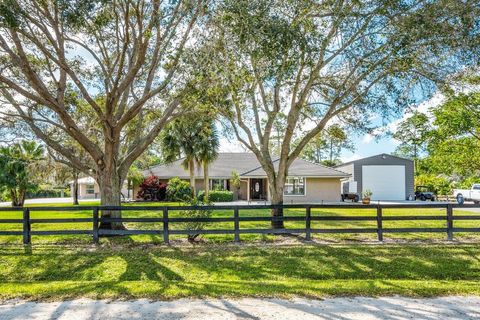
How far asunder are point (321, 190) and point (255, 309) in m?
25.1

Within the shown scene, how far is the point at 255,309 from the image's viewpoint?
5.18 metres

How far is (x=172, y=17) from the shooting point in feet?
34.6

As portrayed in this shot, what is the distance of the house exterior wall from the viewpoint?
95.8 feet

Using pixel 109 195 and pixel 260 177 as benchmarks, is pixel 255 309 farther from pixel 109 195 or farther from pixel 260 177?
pixel 260 177

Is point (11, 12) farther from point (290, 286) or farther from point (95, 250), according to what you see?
point (290, 286)

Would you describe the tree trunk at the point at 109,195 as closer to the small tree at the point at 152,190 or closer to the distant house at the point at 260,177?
the distant house at the point at 260,177

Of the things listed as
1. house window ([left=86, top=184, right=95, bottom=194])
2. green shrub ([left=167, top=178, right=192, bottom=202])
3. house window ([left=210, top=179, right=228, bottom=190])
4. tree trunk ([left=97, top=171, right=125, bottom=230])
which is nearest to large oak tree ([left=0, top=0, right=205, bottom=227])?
tree trunk ([left=97, top=171, right=125, bottom=230])

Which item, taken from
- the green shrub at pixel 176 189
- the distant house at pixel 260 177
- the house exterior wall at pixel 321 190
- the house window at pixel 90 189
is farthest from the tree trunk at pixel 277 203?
the house window at pixel 90 189

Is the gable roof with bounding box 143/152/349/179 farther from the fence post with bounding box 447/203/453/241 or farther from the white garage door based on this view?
the fence post with bounding box 447/203/453/241

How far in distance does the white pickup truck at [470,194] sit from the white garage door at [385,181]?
15.9ft

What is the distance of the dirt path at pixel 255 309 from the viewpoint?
16.1 ft

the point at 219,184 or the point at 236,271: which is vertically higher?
the point at 219,184

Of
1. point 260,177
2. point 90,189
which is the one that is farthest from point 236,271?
point 90,189

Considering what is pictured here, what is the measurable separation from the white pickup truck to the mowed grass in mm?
23406
